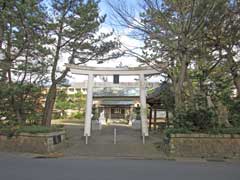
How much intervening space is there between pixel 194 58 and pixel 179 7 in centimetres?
336

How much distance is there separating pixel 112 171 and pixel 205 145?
15.4ft

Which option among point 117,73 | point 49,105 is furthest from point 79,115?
point 49,105

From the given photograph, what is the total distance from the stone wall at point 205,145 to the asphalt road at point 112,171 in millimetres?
2093

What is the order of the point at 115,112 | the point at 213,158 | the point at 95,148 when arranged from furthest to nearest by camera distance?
the point at 115,112 < the point at 95,148 < the point at 213,158

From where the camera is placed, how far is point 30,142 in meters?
11.6

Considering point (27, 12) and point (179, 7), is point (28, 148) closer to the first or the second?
point (27, 12)

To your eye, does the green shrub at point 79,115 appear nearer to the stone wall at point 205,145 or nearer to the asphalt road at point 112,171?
the stone wall at point 205,145

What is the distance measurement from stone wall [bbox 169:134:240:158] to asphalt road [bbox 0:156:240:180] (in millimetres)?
2093

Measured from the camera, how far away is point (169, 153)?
1088cm

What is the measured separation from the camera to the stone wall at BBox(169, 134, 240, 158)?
1052 cm

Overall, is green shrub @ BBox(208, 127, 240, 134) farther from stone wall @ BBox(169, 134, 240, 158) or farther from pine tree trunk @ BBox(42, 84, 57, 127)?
pine tree trunk @ BBox(42, 84, 57, 127)

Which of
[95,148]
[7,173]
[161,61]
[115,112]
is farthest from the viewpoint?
[115,112]

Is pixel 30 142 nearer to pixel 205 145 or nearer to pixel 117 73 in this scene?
pixel 117 73

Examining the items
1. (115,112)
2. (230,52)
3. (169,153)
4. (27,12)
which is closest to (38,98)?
(27,12)
